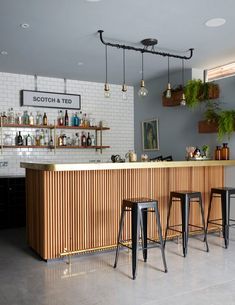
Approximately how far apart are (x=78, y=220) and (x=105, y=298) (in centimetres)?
123

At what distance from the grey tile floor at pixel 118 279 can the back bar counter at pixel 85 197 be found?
0.22 m

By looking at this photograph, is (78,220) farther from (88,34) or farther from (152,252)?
(88,34)

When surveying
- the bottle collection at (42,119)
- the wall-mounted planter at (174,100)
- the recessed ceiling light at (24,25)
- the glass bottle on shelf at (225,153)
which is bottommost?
the glass bottle on shelf at (225,153)

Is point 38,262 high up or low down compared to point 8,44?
down

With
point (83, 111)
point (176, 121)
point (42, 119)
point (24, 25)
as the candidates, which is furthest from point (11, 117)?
point (176, 121)

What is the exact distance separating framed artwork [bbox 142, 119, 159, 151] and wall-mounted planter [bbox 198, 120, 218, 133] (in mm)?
1348

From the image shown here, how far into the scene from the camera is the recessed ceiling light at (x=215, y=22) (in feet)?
12.0

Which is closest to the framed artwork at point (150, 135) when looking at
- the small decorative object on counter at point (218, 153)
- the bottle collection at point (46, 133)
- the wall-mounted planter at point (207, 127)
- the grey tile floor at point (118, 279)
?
the bottle collection at point (46, 133)

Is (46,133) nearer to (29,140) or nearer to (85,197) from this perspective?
(29,140)

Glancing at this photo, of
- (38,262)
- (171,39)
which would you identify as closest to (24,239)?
(38,262)

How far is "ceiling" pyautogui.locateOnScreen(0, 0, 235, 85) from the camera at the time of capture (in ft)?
10.9

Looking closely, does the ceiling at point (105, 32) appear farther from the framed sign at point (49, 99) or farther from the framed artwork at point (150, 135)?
the framed artwork at point (150, 135)

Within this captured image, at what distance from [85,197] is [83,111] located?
320 centimetres

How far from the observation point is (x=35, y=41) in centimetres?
430
